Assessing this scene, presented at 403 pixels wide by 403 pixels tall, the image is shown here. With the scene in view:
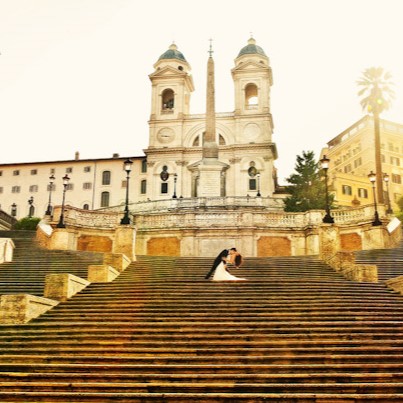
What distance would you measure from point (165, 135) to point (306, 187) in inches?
1098

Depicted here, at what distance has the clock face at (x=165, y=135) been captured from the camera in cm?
7650

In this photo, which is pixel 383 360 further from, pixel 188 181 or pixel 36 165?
pixel 36 165

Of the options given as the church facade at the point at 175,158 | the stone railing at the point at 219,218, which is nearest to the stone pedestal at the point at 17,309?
the stone railing at the point at 219,218

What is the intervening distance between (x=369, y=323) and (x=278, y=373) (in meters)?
3.71

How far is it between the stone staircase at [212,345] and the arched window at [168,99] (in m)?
63.6

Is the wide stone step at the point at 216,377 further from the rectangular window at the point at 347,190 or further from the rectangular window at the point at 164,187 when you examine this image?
the rectangular window at the point at 347,190

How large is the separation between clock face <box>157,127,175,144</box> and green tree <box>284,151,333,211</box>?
23.8 metres

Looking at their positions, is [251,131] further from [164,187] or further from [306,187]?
[306,187]

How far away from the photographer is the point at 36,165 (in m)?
82.4

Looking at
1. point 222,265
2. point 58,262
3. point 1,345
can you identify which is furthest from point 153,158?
point 1,345

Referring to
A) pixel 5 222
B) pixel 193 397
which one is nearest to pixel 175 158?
pixel 5 222

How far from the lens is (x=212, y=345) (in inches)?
494

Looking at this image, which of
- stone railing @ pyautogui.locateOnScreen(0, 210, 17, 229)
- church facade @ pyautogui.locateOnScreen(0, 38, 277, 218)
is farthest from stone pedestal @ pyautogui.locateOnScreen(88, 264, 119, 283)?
church facade @ pyautogui.locateOnScreen(0, 38, 277, 218)

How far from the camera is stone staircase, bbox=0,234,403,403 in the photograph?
10414mm
